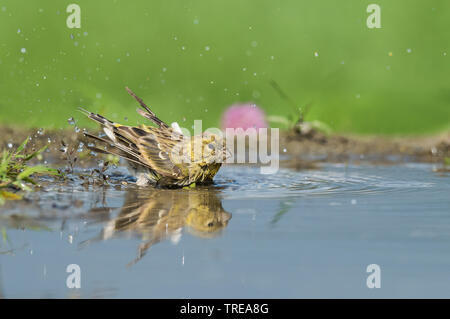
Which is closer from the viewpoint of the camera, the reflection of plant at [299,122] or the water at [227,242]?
the water at [227,242]

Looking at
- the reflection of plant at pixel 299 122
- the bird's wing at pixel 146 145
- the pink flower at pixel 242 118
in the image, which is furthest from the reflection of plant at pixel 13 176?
the reflection of plant at pixel 299 122

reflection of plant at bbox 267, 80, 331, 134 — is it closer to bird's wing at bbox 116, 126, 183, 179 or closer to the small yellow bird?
bird's wing at bbox 116, 126, 183, 179

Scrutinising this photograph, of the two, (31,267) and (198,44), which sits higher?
(198,44)

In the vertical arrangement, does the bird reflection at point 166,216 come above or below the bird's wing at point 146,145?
below

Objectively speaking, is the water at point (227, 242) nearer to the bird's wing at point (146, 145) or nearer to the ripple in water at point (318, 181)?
the ripple in water at point (318, 181)

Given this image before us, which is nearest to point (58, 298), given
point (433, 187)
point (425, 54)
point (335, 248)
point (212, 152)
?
point (335, 248)
